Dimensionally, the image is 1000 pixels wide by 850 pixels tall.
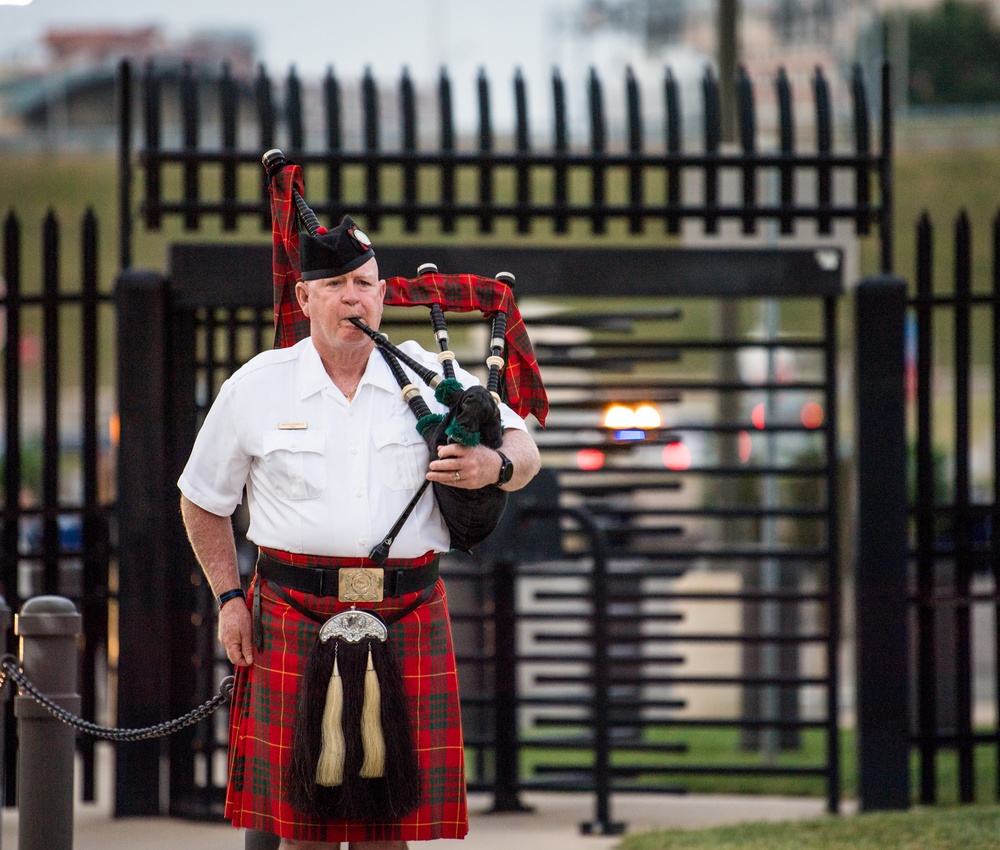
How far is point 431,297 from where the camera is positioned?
11.8ft

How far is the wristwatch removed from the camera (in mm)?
3199

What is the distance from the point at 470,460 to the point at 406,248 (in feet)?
9.25

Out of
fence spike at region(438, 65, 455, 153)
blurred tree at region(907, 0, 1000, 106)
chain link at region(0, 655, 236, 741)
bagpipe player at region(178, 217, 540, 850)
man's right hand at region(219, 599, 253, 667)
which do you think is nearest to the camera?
bagpipe player at region(178, 217, 540, 850)

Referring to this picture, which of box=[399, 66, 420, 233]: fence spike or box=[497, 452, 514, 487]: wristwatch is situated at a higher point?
box=[399, 66, 420, 233]: fence spike

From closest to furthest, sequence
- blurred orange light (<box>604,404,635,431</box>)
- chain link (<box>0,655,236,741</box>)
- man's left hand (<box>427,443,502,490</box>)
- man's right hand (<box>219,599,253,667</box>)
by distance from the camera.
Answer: man's left hand (<box>427,443,502,490</box>) < man's right hand (<box>219,599,253,667</box>) < chain link (<box>0,655,236,741</box>) < blurred orange light (<box>604,404,635,431</box>)

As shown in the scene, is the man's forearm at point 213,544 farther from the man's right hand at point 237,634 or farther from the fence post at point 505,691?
the fence post at point 505,691

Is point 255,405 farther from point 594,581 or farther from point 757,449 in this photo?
point 757,449

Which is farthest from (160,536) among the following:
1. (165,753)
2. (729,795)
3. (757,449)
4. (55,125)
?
(55,125)

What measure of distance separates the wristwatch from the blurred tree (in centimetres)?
6490

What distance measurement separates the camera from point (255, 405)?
3410mm

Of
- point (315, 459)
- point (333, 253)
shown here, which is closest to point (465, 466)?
point (315, 459)

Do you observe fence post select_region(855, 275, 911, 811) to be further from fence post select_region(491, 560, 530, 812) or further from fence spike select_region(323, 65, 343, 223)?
fence spike select_region(323, 65, 343, 223)

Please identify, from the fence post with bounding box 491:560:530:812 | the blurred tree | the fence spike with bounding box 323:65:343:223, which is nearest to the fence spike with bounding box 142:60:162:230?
the fence spike with bounding box 323:65:343:223

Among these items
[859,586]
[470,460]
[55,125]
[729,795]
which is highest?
[55,125]
